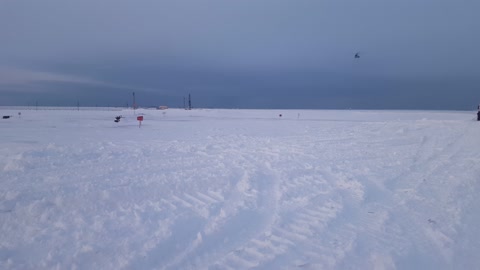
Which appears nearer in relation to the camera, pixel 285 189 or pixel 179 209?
pixel 179 209

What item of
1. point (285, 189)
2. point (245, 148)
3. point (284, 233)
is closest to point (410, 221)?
point (284, 233)

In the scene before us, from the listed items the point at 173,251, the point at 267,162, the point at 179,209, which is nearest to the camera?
the point at 173,251

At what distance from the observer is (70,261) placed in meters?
3.87

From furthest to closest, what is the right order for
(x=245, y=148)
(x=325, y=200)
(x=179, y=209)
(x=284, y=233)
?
(x=245, y=148), (x=325, y=200), (x=179, y=209), (x=284, y=233)

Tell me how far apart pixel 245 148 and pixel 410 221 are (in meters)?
7.98

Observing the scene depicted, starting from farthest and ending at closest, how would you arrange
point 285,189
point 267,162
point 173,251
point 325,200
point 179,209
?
1. point 267,162
2. point 285,189
3. point 325,200
4. point 179,209
5. point 173,251

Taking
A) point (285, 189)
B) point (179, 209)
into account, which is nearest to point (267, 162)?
point (285, 189)

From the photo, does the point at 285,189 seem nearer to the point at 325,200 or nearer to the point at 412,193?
the point at 325,200

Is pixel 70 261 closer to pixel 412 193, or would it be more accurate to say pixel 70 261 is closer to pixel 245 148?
pixel 412 193

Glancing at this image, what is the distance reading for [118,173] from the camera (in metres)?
7.93

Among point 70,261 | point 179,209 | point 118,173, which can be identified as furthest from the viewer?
point 118,173

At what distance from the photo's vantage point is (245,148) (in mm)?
12672

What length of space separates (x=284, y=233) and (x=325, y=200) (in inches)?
72.2

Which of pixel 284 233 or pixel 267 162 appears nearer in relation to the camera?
pixel 284 233
